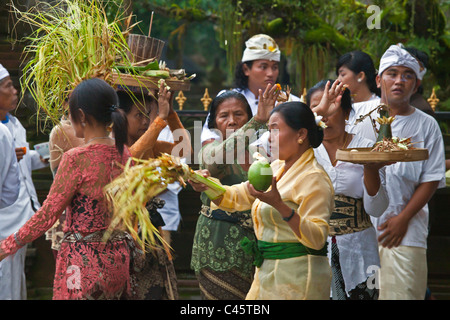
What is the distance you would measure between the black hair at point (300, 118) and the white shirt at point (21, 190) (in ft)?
8.45

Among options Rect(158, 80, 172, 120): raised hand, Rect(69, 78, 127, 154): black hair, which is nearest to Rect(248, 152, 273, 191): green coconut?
Rect(69, 78, 127, 154): black hair

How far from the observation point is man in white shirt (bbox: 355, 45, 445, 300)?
4.43 meters

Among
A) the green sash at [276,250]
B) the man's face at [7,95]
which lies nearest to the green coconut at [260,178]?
the green sash at [276,250]

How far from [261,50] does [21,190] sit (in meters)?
2.22

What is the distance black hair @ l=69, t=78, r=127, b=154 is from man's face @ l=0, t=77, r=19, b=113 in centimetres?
215

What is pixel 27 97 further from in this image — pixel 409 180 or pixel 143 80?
pixel 409 180

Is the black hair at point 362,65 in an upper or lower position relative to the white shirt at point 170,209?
upper

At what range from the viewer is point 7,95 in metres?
5.34

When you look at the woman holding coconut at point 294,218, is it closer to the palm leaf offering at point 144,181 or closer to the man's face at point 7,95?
the palm leaf offering at point 144,181

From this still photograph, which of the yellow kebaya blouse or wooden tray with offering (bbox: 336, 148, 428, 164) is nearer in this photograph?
the yellow kebaya blouse

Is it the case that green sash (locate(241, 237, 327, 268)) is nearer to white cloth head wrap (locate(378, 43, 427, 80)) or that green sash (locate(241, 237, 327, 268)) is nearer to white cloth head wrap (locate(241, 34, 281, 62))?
white cloth head wrap (locate(378, 43, 427, 80))

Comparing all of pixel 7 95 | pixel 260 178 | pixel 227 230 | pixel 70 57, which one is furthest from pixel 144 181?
pixel 7 95

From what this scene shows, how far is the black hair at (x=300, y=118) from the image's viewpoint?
3242 mm

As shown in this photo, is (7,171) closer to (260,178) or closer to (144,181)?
(144,181)
